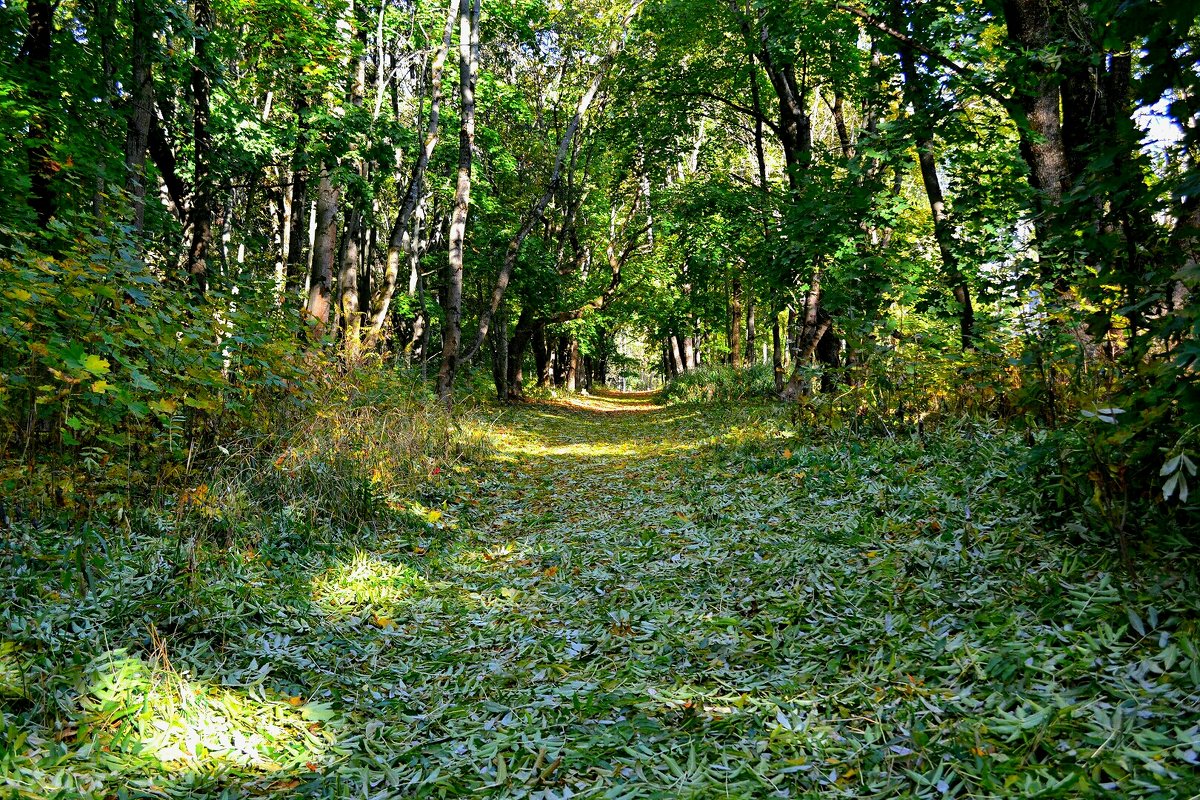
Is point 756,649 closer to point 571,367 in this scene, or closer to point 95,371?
point 95,371

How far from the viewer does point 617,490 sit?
23.6ft

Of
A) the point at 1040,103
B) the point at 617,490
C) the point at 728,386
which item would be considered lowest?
the point at 617,490

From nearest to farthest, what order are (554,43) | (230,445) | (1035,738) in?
(1035,738)
(230,445)
(554,43)

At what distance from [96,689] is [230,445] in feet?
9.36

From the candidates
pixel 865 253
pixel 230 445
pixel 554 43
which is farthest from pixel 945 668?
pixel 554 43

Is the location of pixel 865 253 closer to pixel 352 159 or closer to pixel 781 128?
pixel 781 128

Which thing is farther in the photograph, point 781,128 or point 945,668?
point 781,128

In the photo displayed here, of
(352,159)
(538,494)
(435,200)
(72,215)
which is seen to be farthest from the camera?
(435,200)

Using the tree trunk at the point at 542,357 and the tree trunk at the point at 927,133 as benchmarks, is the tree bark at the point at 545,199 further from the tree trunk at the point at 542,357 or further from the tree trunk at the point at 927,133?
the tree trunk at the point at 542,357

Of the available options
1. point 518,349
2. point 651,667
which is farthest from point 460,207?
point 518,349

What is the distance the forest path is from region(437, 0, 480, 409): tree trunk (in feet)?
15.9

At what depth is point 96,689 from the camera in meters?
2.45

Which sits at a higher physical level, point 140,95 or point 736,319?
point 140,95

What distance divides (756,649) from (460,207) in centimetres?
864
